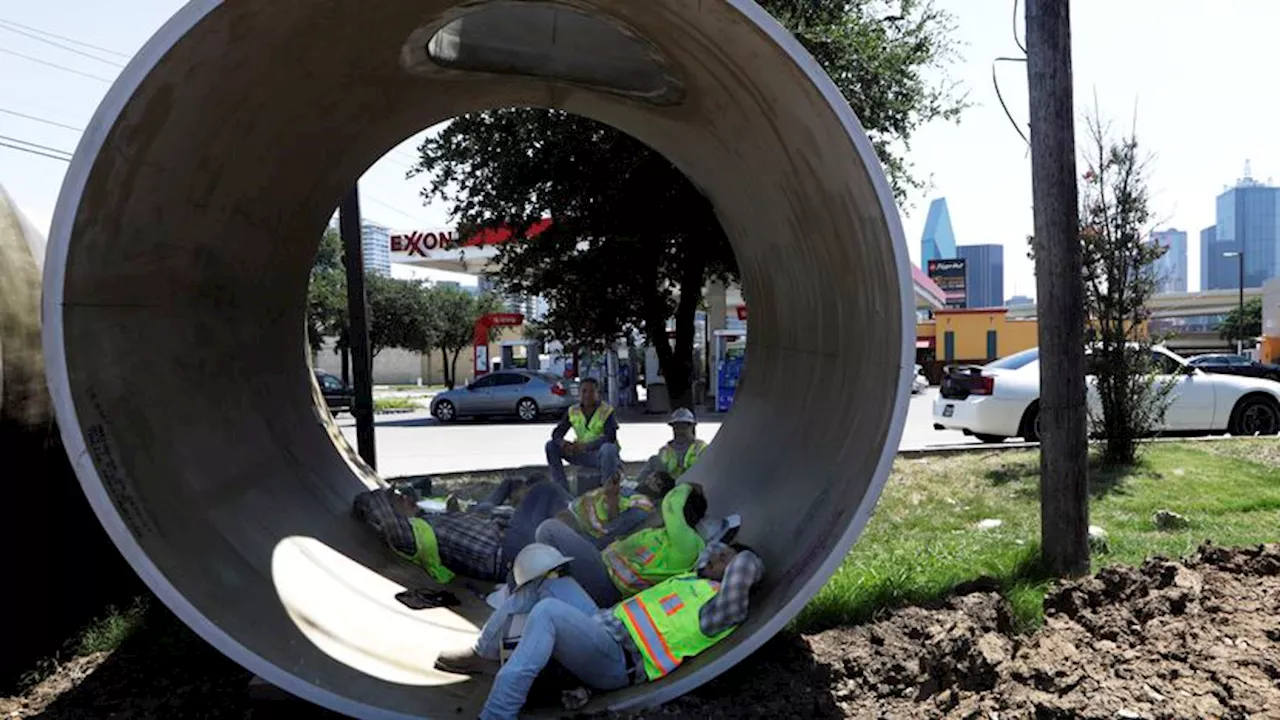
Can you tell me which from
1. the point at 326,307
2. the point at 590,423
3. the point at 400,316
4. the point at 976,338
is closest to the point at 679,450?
the point at 590,423

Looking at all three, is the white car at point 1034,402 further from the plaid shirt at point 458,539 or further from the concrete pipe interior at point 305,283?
the plaid shirt at point 458,539

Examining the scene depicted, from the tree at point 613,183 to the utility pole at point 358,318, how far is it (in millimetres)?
2160

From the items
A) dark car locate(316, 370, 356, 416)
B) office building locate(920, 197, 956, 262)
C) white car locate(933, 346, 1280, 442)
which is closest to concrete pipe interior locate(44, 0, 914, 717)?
white car locate(933, 346, 1280, 442)

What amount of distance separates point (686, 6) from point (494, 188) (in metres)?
6.51

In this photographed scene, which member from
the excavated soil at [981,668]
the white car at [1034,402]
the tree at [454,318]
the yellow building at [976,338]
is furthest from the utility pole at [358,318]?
the tree at [454,318]

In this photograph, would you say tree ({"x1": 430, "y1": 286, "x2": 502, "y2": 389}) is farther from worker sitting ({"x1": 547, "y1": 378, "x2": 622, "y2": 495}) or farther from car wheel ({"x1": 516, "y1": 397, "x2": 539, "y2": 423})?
worker sitting ({"x1": 547, "y1": 378, "x2": 622, "y2": 495})

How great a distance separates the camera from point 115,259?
4.21m

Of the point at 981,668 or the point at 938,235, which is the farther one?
the point at 938,235

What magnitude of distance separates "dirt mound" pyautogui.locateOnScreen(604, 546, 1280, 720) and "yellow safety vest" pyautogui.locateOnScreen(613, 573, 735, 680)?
20 cm

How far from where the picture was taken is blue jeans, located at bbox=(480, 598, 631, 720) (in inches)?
154

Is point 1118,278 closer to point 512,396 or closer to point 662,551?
point 662,551

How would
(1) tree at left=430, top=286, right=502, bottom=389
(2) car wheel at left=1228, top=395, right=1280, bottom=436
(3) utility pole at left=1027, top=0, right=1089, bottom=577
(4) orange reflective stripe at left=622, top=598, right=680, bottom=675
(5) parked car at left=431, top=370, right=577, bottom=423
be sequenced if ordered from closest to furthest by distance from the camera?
(4) orange reflective stripe at left=622, top=598, right=680, bottom=675 < (3) utility pole at left=1027, top=0, right=1089, bottom=577 < (2) car wheel at left=1228, top=395, right=1280, bottom=436 < (5) parked car at left=431, top=370, right=577, bottom=423 < (1) tree at left=430, top=286, right=502, bottom=389

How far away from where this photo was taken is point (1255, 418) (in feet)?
38.4

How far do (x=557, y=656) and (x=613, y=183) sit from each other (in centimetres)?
675
